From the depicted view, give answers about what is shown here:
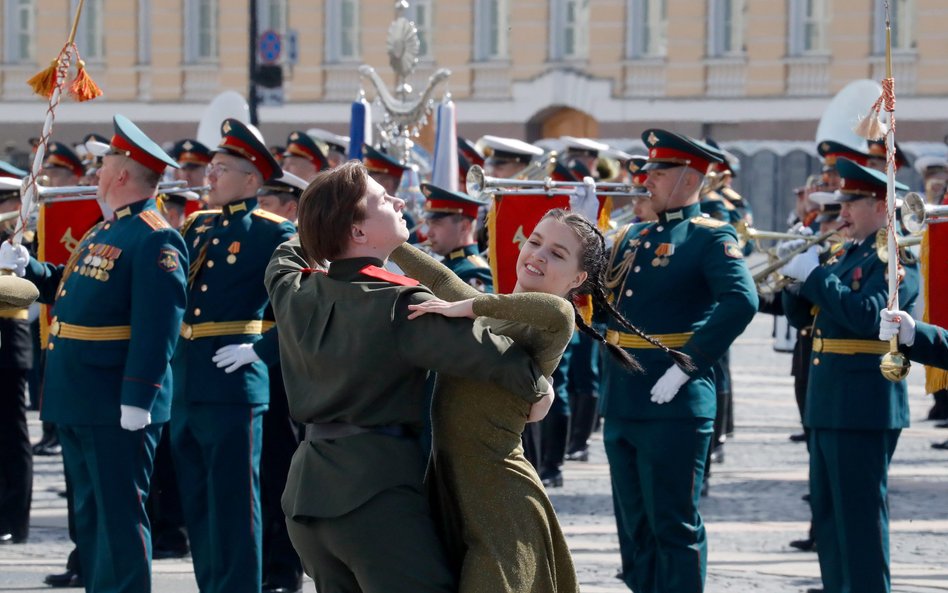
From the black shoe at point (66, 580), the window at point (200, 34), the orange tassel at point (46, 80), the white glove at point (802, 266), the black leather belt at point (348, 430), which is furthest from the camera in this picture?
the window at point (200, 34)

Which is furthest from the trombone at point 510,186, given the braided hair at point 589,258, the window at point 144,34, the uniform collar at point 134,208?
the window at point 144,34

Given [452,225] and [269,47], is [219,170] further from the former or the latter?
[269,47]

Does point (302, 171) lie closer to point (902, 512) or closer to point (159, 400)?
point (159, 400)

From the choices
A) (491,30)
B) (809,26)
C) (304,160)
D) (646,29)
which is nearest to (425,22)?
(491,30)

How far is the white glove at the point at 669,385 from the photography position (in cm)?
684

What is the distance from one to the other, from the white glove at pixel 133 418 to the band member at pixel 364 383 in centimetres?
195

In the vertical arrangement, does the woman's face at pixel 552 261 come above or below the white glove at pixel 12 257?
above

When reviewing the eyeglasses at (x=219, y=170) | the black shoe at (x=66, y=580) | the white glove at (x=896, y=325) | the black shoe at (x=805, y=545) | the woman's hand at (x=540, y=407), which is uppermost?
the eyeglasses at (x=219, y=170)

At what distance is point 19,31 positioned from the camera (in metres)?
32.7

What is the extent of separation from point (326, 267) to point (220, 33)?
91.2ft

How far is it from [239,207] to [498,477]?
327cm

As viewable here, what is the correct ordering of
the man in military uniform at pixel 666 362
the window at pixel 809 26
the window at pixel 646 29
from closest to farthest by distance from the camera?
the man in military uniform at pixel 666 362 < the window at pixel 809 26 < the window at pixel 646 29

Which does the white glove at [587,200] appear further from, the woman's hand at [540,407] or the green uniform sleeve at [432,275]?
the woman's hand at [540,407]

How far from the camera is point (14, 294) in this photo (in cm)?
624
